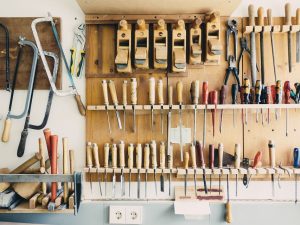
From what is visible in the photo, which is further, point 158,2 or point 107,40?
point 107,40

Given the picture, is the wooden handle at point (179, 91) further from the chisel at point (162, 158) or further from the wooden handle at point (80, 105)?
the wooden handle at point (80, 105)

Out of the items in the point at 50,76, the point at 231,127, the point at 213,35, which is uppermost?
the point at 213,35

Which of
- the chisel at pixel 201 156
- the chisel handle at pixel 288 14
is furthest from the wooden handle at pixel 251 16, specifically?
the chisel at pixel 201 156

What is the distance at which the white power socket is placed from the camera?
2.02 metres

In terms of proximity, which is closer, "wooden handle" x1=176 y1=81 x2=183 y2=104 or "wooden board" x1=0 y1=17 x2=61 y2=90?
"wooden handle" x1=176 y1=81 x2=183 y2=104

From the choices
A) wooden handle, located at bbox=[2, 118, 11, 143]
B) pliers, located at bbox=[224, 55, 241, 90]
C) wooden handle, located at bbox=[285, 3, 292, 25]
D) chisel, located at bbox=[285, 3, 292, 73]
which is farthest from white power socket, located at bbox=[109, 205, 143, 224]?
wooden handle, located at bbox=[285, 3, 292, 25]

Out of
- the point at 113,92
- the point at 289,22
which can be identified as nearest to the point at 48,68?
the point at 113,92

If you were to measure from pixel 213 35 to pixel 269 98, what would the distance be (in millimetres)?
517

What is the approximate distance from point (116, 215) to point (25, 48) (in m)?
1.23

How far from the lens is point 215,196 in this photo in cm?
206

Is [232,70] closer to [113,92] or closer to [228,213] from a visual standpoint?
[113,92]

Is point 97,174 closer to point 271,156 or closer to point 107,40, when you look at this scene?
point 107,40

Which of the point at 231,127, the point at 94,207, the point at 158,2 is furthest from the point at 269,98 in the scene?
the point at 94,207

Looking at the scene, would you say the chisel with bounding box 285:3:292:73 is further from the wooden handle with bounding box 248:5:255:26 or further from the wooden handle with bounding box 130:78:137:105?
the wooden handle with bounding box 130:78:137:105
